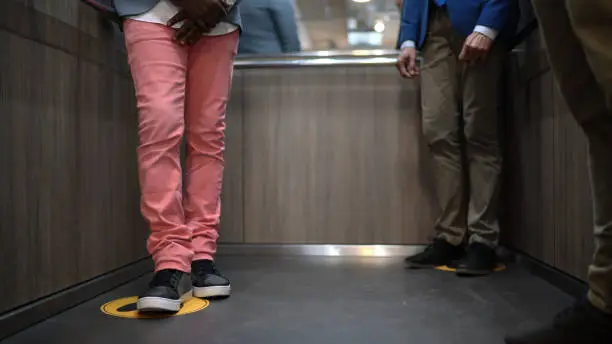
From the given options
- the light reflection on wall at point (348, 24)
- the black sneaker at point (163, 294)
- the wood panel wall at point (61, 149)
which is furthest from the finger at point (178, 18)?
the light reflection on wall at point (348, 24)

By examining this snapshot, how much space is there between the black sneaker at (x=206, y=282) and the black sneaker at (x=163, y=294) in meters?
0.08

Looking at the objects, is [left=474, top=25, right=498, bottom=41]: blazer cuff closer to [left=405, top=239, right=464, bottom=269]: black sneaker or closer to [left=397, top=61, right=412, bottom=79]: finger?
Result: [left=397, top=61, right=412, bottom=79]: finger

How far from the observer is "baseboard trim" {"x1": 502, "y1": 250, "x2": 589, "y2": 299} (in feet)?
4.69

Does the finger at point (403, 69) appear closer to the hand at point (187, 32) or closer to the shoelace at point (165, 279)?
the hand at point (187, 32)

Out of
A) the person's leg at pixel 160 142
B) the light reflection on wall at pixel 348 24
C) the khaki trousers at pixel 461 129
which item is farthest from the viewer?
the light reflection on wall at pixel 348 24

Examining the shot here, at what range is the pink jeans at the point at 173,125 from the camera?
4.31 ft

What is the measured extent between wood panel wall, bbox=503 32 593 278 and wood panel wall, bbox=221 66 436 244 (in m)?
0.36

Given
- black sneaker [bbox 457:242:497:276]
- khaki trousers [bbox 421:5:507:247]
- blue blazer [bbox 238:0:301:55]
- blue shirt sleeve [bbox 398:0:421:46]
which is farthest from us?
blue blazer [bbox 238:0:301:55]

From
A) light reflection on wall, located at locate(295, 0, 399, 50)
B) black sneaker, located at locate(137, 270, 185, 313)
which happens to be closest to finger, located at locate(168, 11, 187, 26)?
black sneaker, located at locate(137, 270, 185, 313)

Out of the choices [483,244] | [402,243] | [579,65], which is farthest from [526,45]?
[579,65]

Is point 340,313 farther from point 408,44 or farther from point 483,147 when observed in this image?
point 408,44

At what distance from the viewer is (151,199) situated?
1.32 metres

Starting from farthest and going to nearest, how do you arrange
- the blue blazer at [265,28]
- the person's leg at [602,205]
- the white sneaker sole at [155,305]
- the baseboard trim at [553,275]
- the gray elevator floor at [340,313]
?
the blue blazer at [265,28], the baseboard trim at [553,275], the white sneaker sole at [155,305], the gray elevator floor at [340,313], the person's leg at [602,205]

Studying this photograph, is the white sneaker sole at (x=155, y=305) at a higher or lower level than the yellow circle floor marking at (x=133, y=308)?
higher
